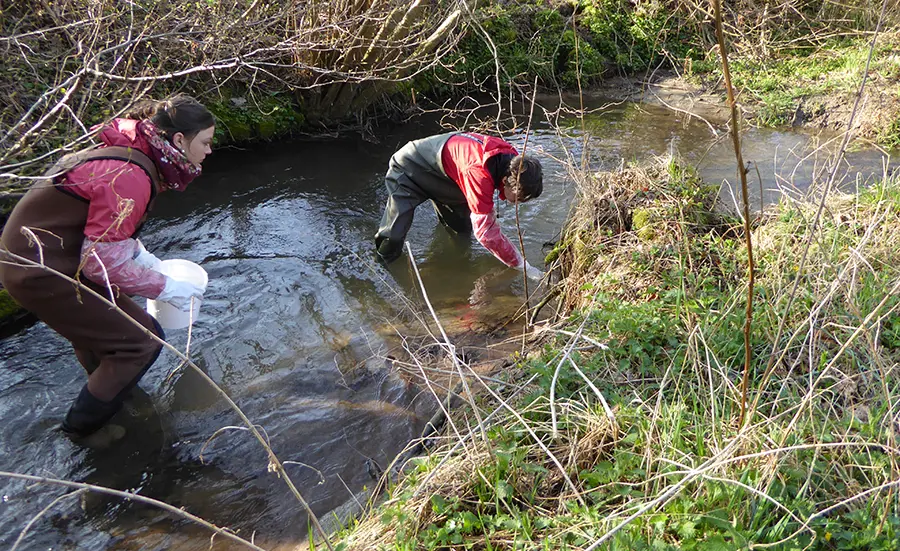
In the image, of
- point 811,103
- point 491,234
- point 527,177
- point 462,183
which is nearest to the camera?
point 527,177

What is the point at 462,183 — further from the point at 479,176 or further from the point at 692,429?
the point at 692,429

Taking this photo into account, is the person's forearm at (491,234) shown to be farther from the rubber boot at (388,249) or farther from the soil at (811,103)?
the soil at (811,103)

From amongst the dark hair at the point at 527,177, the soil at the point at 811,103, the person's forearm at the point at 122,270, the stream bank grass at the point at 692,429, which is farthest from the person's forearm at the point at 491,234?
the soil at the point at 811,103

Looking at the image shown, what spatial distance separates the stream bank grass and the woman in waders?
61.8 inches

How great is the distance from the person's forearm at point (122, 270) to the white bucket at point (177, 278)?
5.4 inches

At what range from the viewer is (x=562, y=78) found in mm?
10289

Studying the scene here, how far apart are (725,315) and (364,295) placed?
2717 millimetres

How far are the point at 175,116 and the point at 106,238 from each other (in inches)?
25.8

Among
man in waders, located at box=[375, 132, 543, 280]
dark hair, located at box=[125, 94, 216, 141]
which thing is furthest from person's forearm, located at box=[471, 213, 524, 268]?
dark hair, located at box=[125, 94, 216, 141]

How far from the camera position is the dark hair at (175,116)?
9.80 feet

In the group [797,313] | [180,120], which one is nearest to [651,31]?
[797,313]

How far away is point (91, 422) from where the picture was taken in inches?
129

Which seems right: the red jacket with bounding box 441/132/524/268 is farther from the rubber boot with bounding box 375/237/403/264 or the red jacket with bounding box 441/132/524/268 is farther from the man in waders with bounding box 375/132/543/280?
the rubber boot with bounding box 375/237/403/264

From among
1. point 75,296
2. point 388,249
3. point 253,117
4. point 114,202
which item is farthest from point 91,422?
point 253,117
